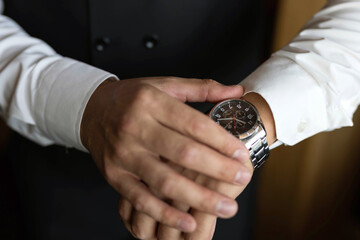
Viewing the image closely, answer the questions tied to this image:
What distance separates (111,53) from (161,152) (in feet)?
1.17

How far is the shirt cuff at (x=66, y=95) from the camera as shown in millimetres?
687

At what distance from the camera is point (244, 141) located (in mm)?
636

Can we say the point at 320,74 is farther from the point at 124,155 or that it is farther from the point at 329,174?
the point at 329,174

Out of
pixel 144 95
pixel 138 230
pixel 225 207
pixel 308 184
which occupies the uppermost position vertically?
pixel 144 95

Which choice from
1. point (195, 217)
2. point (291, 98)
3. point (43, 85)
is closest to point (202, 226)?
point (195, 217)

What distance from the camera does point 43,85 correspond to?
72 centimetres

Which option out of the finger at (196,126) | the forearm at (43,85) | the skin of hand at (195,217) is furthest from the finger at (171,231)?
the forearm at (43,85)

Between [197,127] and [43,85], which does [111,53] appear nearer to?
[43,85]

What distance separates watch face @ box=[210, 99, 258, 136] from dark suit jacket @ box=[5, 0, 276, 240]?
0.86 feet

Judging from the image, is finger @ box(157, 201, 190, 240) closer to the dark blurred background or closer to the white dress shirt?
the white dress shirt

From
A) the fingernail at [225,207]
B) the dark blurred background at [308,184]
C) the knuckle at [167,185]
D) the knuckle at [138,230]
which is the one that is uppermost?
the knuckle at [167,185]

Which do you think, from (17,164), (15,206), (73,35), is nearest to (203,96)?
(73,35)

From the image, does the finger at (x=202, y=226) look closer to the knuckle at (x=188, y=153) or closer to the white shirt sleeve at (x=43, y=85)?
the knuckle at (x=188, y=153)

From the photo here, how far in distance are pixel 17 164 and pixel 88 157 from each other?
0.20 m
